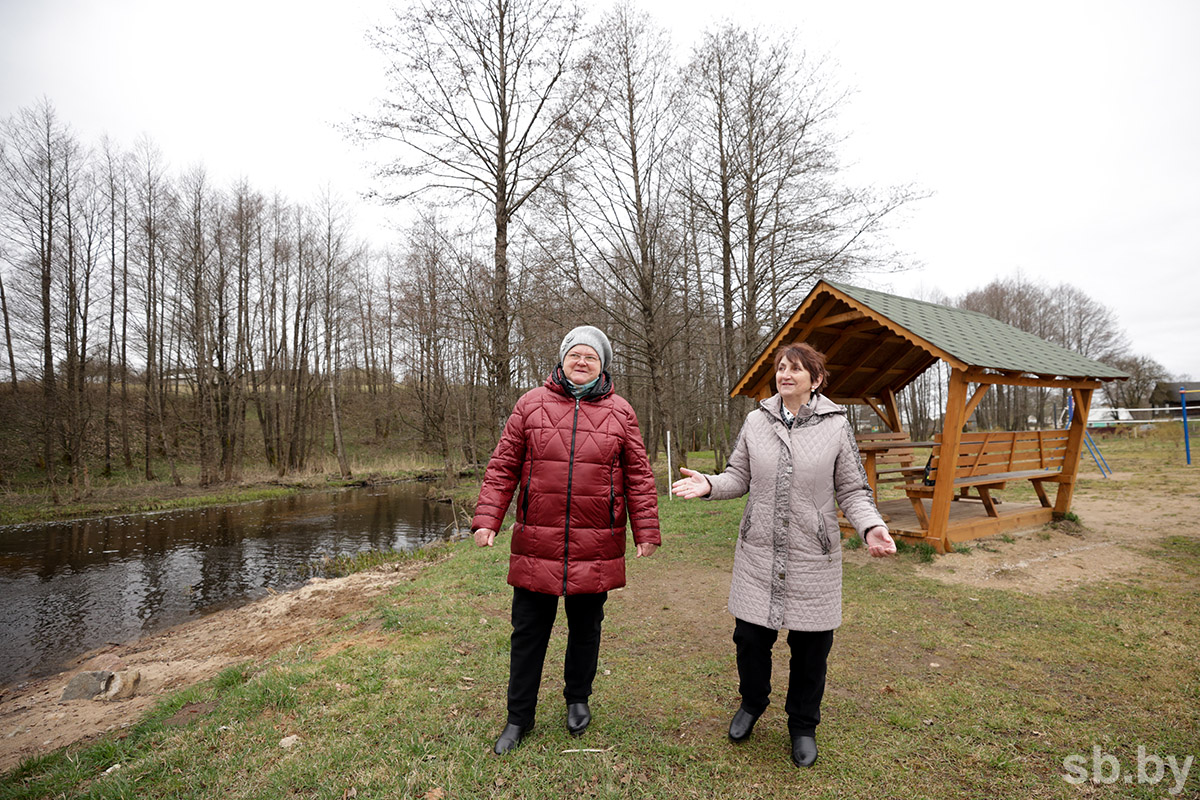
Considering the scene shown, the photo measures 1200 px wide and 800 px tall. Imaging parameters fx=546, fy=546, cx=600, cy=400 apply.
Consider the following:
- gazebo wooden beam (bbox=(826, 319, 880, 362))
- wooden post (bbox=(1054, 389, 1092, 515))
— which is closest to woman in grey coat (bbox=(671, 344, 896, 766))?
gazebo wooden beam (bbox=(826, 319, 880, 362))

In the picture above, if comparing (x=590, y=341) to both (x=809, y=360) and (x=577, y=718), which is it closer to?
(x=809, y=360)

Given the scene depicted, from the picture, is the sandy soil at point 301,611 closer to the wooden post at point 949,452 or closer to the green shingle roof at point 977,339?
the wooden post at point 949,452

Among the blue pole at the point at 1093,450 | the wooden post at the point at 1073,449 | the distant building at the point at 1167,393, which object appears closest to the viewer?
the wooden post at the point at 1073,449

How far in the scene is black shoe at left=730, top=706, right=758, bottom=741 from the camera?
286 centimetres

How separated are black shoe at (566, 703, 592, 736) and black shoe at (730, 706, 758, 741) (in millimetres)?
779

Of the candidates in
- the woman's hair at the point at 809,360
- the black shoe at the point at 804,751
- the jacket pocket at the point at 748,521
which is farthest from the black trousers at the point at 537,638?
the woman's hair at the point at 809,360

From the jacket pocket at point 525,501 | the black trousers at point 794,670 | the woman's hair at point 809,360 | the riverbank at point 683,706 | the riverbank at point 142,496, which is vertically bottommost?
the riverbank at point 142,496

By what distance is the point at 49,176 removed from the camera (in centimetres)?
1719

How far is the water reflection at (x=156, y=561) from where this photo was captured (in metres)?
7.34

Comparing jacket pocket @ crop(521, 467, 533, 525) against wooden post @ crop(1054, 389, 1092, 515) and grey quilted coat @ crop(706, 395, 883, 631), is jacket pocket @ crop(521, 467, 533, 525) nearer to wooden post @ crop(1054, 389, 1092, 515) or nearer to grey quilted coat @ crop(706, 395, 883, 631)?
grey quilted coat @ crop(706, 395, 883, 631)

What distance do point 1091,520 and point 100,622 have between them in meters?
15.1

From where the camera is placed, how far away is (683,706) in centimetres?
333

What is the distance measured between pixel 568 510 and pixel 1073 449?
31.9ft

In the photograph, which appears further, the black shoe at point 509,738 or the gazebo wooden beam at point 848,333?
the gazebo wooden beam at point 848,333
